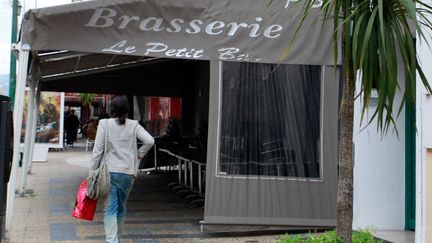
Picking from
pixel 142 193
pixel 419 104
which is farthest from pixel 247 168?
pixel 142 193

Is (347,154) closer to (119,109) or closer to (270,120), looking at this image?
(119,109)

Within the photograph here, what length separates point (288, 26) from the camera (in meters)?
6.86

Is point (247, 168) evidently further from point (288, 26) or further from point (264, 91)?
point (288, 26)

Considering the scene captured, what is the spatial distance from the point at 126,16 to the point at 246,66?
170 centimetres

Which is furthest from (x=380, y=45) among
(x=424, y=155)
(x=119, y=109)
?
(x=119, y=109)

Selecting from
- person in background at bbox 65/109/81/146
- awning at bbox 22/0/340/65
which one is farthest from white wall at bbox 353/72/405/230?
person in background at bbox 65/109/81/146

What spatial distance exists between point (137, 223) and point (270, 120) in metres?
2.57

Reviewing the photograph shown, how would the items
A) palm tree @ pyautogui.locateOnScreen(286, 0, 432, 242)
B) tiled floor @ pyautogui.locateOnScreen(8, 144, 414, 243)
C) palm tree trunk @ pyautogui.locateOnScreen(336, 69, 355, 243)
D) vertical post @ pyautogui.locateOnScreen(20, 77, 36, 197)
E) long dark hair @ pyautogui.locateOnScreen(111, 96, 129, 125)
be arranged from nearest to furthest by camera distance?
1. palm tree @ pyautogui.locateOnScreen(286, 0, 432, 242)
2. palm tree trunk @ pyautogui.locateOnScreen(336, 69, 355, 243)
3. long dark hair @ pyautogui.locateOnScreen(111, 96, 129, 125)
4. tiled floor @ pyautogui.locateOnScreen(8, 144, 414, 243)
5. vertical post @ pyautogui.locateOnScreen(20, 77, 36, 197)

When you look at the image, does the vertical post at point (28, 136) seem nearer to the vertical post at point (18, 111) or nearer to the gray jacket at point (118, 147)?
the vertical post at point (18, 111)

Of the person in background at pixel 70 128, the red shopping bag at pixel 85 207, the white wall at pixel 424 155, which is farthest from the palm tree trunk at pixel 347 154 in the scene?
the person in background at pixel 70 128

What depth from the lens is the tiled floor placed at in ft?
22.4

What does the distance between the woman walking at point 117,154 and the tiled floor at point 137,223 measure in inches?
36.9

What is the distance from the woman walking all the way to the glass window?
4.65 feet

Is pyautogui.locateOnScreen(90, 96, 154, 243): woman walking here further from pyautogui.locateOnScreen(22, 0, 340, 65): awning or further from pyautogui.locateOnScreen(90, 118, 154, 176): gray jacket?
pyautogui.locateOnScreen(22, 0, 340, 65): awning
